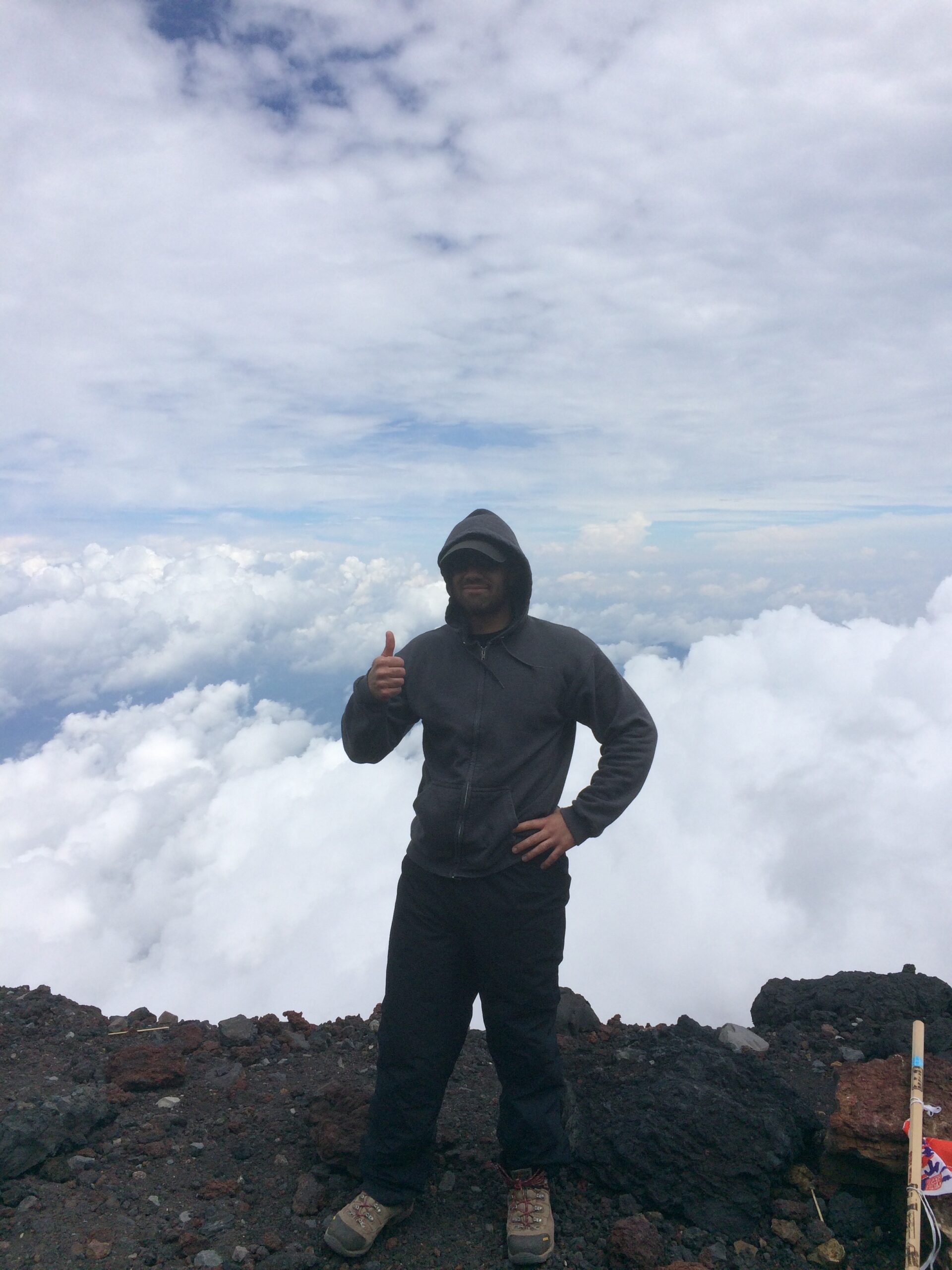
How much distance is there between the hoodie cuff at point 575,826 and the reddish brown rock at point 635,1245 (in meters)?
1.81

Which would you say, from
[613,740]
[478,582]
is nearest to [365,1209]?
[613,740]

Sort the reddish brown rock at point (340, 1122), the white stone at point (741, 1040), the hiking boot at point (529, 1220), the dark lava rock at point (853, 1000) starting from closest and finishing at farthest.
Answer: the hiking boot at point (529, 1220) → the reddish brown rock at point (340, 1122) → the white stone at point (741, 1040) → the dark lava rock at point (853, 1000)

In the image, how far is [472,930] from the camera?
4305 millimetres

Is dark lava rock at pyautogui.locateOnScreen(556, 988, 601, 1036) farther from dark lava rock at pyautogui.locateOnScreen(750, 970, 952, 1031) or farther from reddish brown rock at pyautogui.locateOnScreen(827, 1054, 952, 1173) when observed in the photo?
reddish brown rock at pyautogui.locateOnScreen(827, 1054, 952, 1173)

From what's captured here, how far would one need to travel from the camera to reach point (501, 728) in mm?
4301

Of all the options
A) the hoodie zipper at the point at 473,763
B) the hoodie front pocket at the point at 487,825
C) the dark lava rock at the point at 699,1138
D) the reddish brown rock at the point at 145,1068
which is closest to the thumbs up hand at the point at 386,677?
the hoodie zipper at the point at 473,763

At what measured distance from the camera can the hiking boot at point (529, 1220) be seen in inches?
162

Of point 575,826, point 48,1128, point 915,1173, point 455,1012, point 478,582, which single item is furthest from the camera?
point 48,1128

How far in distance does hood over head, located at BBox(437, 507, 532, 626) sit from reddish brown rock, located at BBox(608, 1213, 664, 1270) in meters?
2.95

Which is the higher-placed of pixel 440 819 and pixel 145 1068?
pixel 440 819

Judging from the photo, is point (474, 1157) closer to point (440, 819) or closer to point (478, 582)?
point (440, 819)

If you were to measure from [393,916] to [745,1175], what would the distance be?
226 centimetres

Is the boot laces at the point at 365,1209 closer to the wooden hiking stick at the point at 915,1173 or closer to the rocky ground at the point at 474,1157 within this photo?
the rocky ground at the point at 474,1157

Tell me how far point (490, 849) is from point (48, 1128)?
3.03 meters
